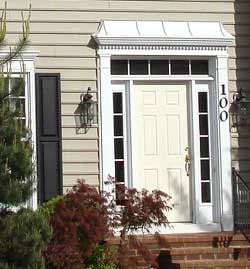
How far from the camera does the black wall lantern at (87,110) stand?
11.8 m

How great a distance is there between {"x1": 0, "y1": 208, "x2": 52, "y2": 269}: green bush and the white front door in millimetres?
3887

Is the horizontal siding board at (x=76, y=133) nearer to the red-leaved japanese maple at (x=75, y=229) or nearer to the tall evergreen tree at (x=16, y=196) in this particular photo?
the red-leaved japanese maple at (x=75, y=229)

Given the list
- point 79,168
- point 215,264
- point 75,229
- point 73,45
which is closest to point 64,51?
point 73,45

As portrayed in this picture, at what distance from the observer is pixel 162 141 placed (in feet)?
40.2

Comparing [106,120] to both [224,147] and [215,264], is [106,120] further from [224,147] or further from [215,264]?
[215,264]

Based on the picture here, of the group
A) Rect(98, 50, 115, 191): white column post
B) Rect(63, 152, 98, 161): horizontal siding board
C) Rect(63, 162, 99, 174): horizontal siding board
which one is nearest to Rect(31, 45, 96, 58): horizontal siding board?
Rect(98, 50, 115, 191): white column post

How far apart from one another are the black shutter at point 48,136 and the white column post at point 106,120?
2.00ft

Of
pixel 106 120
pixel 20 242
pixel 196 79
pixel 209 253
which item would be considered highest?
pixel 196 79

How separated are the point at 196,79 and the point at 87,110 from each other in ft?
5.75

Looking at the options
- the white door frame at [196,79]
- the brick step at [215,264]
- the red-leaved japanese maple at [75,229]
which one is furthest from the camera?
the white door frame at [196,79]

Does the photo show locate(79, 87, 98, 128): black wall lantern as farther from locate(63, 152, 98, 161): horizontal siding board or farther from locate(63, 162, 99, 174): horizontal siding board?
locate(63, 162, 99, 174): horizontal siding board

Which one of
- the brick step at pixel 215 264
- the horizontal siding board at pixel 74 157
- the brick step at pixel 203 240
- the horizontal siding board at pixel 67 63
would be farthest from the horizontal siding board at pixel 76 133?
the brick step at pixel 215 264

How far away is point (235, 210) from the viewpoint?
12219 millimetres

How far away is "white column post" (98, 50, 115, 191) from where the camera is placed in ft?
38.7
